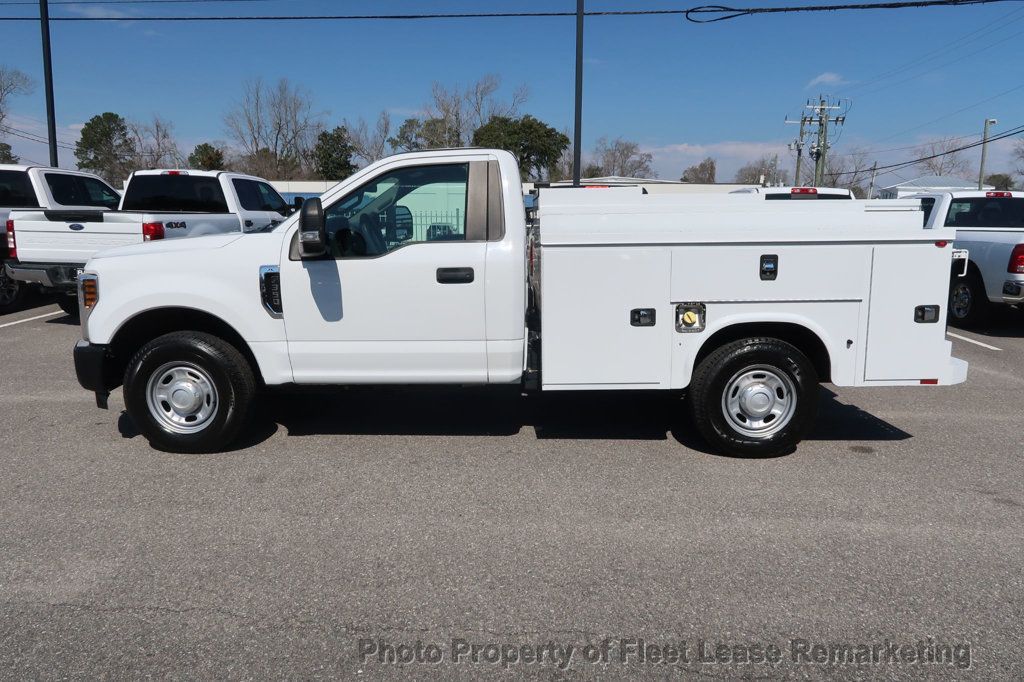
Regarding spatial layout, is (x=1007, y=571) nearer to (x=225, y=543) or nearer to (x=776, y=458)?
(x=776, y=458)

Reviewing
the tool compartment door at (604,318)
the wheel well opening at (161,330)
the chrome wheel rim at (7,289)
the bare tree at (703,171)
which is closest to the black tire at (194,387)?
the wheel well opening at (161,330)

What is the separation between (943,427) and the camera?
249 inches

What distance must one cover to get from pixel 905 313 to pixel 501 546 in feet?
10.4

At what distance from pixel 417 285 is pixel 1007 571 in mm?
3698

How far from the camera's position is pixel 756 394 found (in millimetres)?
5383

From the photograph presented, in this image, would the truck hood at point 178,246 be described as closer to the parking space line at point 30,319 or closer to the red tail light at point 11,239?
the red tail light at point 11,239

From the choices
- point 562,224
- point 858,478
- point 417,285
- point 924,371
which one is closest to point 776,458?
point 858,478

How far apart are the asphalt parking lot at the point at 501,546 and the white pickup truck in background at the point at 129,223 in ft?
12.6

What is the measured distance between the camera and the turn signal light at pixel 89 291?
17.9 feet

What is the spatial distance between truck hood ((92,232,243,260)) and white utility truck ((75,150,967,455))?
19 millimetres

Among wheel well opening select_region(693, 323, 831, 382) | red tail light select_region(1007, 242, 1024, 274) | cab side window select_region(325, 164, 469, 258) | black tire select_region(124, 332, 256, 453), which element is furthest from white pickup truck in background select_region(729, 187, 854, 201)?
black tire select_region(124, 332, 256, 453)

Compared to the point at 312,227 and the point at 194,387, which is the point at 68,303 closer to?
the point at 194,387

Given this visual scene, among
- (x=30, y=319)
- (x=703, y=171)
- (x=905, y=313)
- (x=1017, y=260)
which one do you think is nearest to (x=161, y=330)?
(x=905, y=313)

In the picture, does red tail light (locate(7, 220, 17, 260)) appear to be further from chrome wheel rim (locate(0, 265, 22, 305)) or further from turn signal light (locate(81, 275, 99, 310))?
turn signal light (locate(81, 275, 99, 310))
